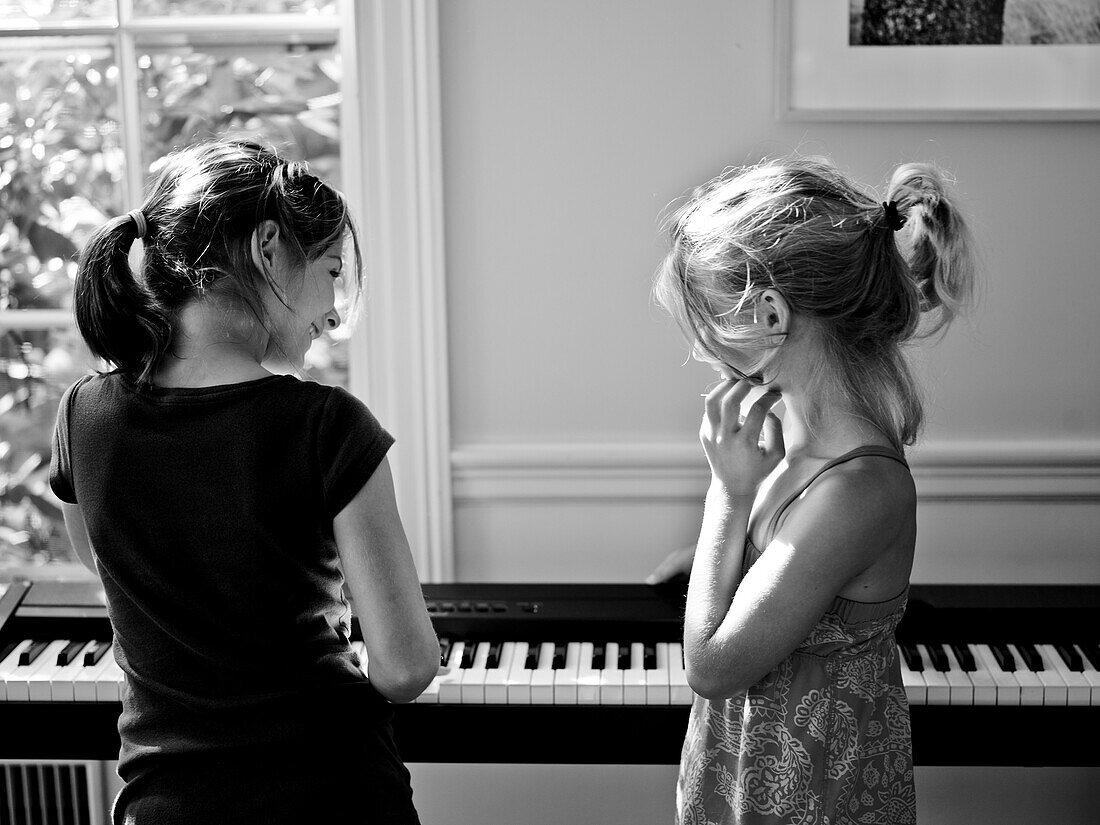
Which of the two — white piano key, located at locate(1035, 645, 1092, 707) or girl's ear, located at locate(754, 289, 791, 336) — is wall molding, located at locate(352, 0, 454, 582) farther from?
white piano key, located at locate(1035, 645, 1092, 707)

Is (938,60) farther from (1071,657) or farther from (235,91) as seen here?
(235,91)

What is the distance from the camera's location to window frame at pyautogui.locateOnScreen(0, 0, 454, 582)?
1898 mm

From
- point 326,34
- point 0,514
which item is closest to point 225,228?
point 326,34

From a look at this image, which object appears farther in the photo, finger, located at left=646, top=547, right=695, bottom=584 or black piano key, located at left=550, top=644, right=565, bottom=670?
finger, located at left=646, top=547, right=695, bottom=584

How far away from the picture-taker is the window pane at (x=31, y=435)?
2211 millimetres

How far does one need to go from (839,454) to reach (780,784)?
0.39 m

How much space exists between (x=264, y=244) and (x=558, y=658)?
2.91ft

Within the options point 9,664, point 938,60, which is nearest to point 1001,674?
point 938,60

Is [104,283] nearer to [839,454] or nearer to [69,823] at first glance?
[839,454]

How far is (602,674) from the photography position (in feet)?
5.26

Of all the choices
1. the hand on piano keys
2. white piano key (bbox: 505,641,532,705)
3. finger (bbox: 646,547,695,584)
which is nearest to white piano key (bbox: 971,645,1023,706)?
the hand on piano keys

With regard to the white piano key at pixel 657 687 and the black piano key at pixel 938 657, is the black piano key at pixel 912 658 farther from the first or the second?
the white piano key at pixel 657 687

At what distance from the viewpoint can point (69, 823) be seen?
84.5 inches

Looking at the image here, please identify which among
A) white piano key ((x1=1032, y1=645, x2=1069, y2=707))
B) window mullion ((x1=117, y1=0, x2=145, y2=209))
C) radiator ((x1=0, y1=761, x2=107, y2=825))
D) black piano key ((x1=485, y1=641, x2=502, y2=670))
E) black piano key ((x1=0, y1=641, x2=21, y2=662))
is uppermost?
window mullion ((x1=117, y1=0, x2=145, y2=209))
